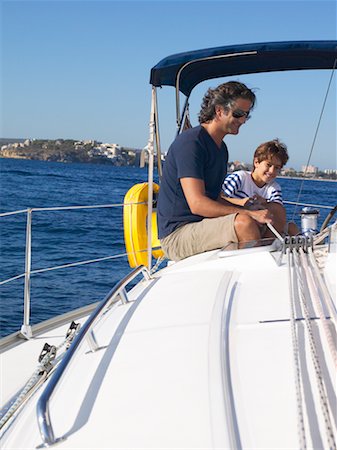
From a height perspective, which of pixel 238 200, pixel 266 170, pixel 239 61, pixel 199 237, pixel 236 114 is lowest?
pixel 199 237

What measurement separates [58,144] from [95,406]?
68.8m

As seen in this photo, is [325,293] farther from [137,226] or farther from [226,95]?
[137,226]

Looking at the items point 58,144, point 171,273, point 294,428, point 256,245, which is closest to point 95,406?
point 294,428

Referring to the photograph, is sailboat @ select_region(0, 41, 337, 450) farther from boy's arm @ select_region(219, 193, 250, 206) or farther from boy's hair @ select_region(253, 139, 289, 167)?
boy's hair @ select_region(253, 139, 289, 167)

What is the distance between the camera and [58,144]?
6869 centimetres

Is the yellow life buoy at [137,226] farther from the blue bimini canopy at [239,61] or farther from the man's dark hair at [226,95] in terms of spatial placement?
the man's dark hair at [226,95]

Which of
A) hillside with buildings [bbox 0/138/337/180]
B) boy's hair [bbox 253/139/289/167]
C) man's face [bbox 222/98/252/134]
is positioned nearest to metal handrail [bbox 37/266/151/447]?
man's face [bbox 222/98/252/134]

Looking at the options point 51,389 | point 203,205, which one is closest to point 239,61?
point 203,205

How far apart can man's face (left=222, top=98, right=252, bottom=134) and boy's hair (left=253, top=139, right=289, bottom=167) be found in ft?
1.16

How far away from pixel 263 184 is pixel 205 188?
0.59m

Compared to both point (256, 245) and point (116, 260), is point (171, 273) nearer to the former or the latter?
point (256, 245)

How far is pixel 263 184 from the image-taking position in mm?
3695

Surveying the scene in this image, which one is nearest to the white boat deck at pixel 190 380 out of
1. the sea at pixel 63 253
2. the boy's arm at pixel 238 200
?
the boy's arm at pixel 238 200

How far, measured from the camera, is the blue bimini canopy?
3656mm
